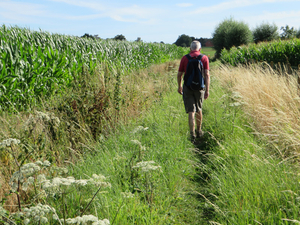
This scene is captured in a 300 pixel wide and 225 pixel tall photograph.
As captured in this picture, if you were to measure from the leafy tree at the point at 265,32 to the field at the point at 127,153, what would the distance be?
34218mm

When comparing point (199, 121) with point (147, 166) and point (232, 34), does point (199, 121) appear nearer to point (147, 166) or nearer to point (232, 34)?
point (147, 166)

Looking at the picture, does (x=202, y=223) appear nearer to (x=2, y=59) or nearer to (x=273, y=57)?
(x=2, y=59)

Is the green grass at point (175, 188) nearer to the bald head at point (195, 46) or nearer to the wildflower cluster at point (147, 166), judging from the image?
the wildflower cluster at point (147, 166)

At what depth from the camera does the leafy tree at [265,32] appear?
121 ft

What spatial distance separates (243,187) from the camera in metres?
2.99

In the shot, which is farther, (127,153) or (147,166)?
(127,153)

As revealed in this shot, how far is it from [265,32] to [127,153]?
40480 mm

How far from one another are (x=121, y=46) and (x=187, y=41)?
94106 millimetres

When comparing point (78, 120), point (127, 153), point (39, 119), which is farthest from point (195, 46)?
point (39, 119)

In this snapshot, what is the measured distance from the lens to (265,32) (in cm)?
3750

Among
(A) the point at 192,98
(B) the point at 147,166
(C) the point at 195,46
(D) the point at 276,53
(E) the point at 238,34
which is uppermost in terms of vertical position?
(E) the point at 238,34

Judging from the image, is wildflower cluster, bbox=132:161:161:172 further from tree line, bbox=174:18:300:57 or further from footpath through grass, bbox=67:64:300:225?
tree line, bbox=174:18:300:57

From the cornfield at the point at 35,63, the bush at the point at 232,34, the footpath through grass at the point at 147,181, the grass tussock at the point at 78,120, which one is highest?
the bush at the point at 232,34

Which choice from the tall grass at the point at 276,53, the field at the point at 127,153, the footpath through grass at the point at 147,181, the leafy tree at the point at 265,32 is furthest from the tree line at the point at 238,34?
the footpath through grass at the point at 147,181
